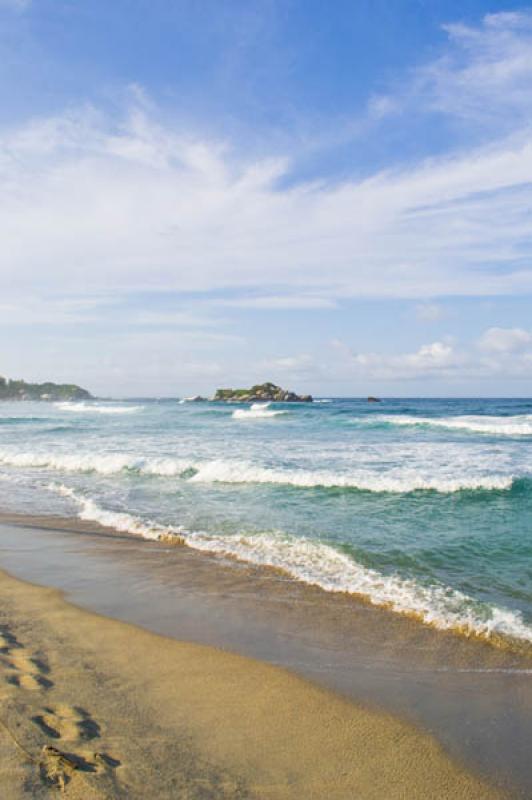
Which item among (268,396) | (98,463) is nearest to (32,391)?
(268,396)

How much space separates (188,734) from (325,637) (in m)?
2.02

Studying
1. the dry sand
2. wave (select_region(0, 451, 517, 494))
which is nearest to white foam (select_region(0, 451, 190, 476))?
wave (select_region(0, 451, 517, 494))

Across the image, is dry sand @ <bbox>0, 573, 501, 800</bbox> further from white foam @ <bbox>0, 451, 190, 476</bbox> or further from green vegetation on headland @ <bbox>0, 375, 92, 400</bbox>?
green vegetation on headland @ <bbox>0, 375, 92, 400</bbox>

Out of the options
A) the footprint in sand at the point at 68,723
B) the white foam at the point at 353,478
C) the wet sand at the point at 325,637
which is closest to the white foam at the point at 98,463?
the white foam at the point at 353,478

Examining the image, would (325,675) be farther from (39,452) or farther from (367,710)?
(39,452)

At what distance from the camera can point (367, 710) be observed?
153 inches

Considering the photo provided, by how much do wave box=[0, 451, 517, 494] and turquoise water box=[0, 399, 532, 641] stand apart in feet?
0.18

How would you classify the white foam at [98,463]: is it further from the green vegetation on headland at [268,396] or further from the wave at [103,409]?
the green vegetation on headland at [268,396]

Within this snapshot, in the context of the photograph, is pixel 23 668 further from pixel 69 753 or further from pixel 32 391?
pixel 32 391

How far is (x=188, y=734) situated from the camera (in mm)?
3506

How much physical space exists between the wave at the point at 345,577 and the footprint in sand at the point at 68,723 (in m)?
3.45

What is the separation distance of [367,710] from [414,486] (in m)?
9.38

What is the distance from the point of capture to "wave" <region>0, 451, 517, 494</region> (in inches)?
510

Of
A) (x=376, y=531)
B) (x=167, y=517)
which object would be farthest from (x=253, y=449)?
(x=376, y=531)
